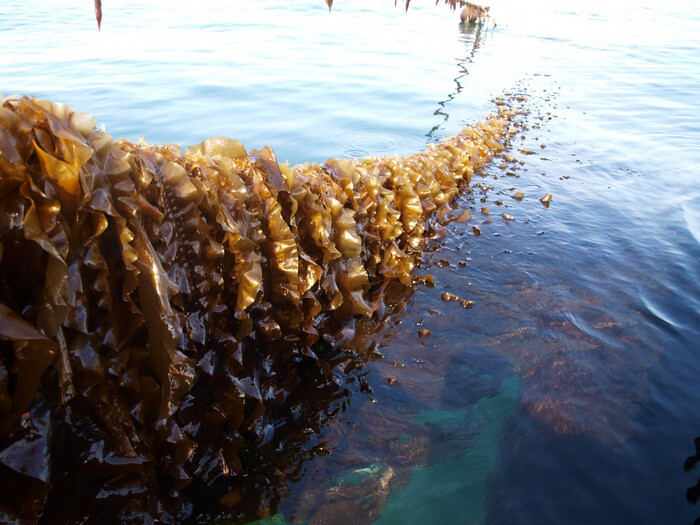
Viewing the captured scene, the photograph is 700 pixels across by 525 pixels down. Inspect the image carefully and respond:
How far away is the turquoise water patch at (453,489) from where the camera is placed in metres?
1.59

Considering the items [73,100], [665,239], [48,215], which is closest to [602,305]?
[665,239]

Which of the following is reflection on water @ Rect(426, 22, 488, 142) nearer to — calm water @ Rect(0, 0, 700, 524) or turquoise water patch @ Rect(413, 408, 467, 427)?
calm water @ Rect(0, 0, 700, 524)

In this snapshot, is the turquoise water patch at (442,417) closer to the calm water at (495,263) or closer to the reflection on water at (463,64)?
the calm water at (495,263)

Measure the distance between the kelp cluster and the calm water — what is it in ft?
1.23

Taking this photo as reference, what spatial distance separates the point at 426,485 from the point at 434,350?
2.36 feet

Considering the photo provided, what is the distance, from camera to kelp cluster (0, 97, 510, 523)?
1.13 m

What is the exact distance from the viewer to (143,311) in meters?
1.36

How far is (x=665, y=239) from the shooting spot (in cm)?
356

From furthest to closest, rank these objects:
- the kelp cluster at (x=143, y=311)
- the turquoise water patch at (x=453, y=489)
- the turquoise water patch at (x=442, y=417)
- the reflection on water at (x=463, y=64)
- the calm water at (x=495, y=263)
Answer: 1. the reflection on water at (x=463, y=64)
2. the turquoise water patch at (x=442, y=417)
3. the calm water at (x=495, y=263)
4. the turquoise water patch at (x=453, y=489)
5. the kelp cluster at (x=143, y=311)

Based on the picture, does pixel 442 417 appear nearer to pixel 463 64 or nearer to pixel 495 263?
pixel 495 263

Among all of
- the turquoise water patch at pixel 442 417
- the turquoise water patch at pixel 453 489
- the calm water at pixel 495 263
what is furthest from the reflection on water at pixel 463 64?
the turquoise water patch at pixel 453 489

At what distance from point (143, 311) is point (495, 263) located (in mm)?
2287

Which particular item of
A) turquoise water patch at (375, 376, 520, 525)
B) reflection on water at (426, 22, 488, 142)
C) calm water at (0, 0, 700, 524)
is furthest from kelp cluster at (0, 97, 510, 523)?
reflection on water at (426, 22, 488, 142)

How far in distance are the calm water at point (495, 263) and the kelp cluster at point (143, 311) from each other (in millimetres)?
374
